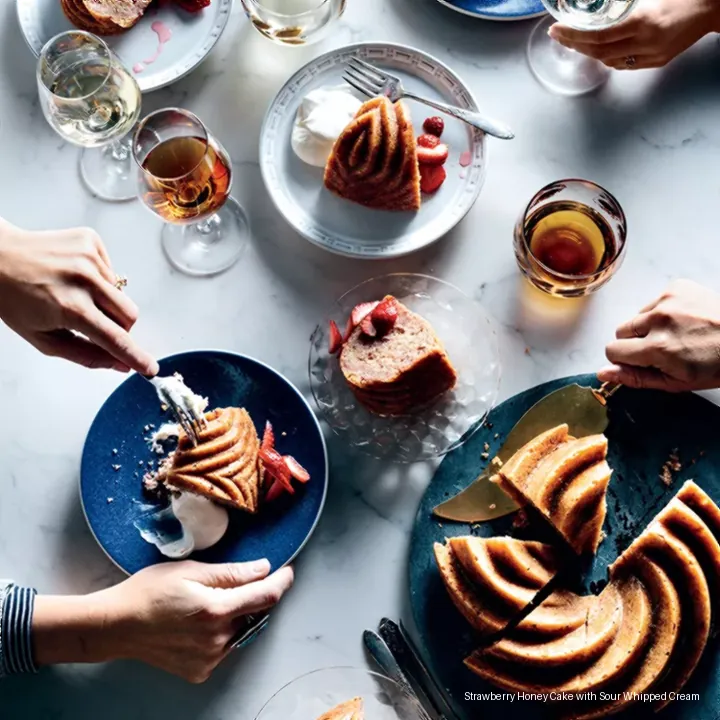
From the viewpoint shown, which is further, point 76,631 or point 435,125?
point 435,125

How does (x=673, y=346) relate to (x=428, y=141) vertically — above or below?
below

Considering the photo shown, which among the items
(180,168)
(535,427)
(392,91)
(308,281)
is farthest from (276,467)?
(392,91)

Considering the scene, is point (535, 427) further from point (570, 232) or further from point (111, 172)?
point (111, 172)

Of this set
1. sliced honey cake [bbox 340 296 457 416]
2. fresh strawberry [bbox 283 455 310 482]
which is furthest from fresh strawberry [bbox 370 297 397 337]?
fresh strawberry [bbox 283 455 310 482]

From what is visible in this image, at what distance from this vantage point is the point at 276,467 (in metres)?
2.28

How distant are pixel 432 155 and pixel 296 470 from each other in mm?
827

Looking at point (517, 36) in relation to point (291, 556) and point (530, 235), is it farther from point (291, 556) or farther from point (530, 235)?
point (291, 556)

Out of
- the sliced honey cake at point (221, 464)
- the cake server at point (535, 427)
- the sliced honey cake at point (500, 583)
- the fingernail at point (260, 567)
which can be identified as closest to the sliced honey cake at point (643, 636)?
the sliced honey cake at point (500, 583)

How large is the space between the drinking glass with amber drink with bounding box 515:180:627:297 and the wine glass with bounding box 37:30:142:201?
0.98 m

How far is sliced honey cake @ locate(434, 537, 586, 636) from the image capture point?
2.23 meters

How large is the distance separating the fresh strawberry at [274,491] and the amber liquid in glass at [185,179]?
64 centimetres

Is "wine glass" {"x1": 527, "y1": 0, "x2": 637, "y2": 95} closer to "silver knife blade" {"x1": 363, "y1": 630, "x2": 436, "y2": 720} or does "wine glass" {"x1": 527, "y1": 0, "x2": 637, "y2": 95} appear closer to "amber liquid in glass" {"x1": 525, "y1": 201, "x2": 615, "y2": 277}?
"amber liquid in glass" {"x1": 525, "y1": 201, "x2": 615, "y2": 277}

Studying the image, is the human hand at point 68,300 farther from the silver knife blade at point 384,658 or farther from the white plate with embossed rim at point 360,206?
the silver knife blade at point 384,658

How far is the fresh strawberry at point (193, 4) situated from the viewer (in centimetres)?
255
